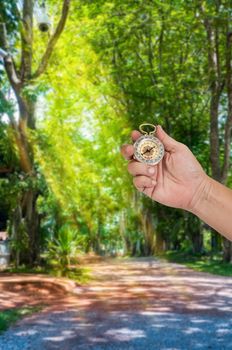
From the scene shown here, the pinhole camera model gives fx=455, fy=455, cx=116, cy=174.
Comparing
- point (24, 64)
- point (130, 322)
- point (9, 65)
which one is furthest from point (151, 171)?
point (24, 64)

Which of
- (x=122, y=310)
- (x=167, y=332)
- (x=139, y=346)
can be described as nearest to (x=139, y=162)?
(x=139, y=346)

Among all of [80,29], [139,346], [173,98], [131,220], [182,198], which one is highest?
[80,29]

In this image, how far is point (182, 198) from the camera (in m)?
1.15

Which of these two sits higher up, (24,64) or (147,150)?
(24,64)

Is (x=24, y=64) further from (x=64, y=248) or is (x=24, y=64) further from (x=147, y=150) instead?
(x=147, y=150)

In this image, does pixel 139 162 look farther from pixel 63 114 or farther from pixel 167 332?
pixel 63 114

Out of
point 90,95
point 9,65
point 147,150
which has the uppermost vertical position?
point 90,95

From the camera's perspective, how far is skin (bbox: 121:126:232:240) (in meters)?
1.11

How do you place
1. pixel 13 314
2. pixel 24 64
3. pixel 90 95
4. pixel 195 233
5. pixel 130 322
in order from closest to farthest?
pixel 130 322 → pixel 13 314 → pixel 24 64 → pixel 90 95 → pixel 195 233

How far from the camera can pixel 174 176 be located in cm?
113

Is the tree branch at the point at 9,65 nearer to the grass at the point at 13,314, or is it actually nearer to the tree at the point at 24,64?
the tree at the point at 24,64

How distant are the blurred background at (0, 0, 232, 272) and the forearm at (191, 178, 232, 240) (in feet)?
Result: 10.6

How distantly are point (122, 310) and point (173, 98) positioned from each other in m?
3.80

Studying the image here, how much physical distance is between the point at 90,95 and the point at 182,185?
642 centimetres
